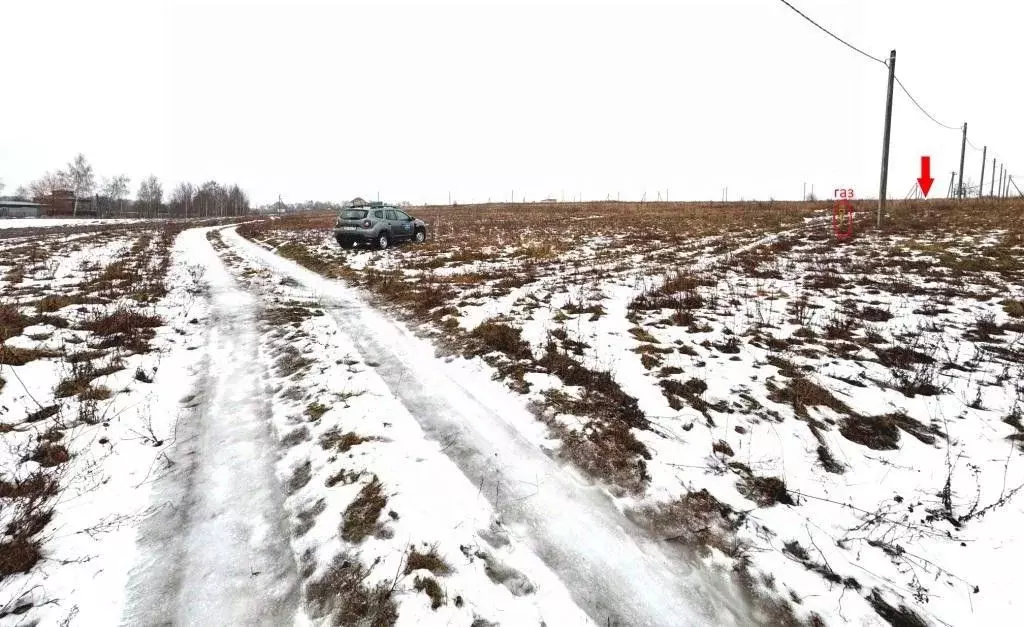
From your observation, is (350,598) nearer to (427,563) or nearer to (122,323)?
(427,563)

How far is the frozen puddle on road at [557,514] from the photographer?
2.53 meters

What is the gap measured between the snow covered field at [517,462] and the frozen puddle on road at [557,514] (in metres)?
0.02

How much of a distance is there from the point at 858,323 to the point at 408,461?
7.22m

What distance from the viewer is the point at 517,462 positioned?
383cm

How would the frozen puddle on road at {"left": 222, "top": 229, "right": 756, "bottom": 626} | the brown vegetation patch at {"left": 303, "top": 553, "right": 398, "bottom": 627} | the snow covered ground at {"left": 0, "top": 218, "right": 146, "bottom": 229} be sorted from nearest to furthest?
the brown vegetation patch at {"left": 303, "top": 553, "right": 398, "bottom": 627}, the frozen puddle on road at {"left": 222, "top": 229, "right": 756, "bottom": 626}, the snow covered ground at {"left": 0, "top": 218, "right": 146, "bottom": 229}

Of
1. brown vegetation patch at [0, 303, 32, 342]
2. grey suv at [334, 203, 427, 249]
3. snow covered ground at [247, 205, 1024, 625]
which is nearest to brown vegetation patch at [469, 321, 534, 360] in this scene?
snow covered ground at [247, 205, 1024, 625]

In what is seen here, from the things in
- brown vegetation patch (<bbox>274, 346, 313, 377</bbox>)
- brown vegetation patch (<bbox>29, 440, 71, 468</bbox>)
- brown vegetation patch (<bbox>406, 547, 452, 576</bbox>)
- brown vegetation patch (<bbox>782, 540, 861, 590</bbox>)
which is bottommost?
brown vegetation patch (<bbox>782, 540, 861, 590</bbox>)

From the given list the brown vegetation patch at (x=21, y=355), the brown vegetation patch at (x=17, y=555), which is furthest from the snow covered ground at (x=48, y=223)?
the brown vegetation patch at (x=17, y=555)

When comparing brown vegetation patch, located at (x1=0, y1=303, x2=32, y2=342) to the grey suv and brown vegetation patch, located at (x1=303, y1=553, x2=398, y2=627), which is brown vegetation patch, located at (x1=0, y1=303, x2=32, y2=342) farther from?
the grey suv

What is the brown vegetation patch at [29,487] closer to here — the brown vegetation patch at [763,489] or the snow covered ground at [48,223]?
the brown vegetation patch at [763,489]

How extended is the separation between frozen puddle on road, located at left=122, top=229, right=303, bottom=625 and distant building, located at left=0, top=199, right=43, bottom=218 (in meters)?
92.2

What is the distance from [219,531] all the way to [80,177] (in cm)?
10388

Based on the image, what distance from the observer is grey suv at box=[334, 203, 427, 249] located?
1716cm

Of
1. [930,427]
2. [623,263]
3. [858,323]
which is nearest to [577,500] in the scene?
[930,427]
